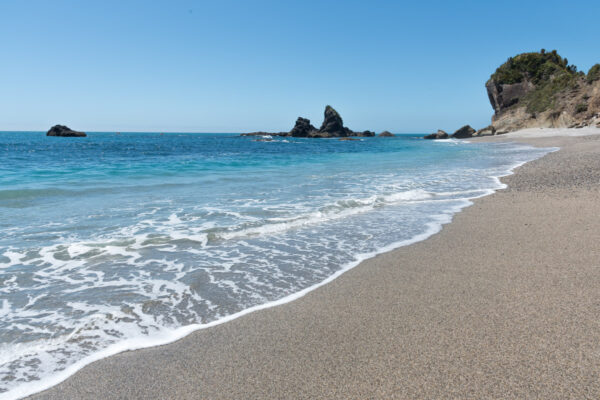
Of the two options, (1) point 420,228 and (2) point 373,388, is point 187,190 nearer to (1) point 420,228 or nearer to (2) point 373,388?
(1) point 420,228

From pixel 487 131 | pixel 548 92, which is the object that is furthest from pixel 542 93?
pixel 487 131

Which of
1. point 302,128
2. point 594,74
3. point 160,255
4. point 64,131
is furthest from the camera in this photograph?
point 302,128

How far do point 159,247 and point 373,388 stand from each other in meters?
4.74

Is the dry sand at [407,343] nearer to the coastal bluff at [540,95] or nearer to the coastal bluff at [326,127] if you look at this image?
the coastal bluff at [540,95]

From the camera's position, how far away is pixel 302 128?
11238 cm

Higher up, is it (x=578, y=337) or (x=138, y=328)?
(x=578, y=337)

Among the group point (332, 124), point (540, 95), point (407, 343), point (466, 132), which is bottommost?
Result: point (407, 343)

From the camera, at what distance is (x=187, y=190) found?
12.9 meters

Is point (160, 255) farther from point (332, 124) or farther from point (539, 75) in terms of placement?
point (332, 124)

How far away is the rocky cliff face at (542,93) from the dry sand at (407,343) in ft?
191

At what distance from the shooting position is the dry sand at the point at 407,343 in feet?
7.71

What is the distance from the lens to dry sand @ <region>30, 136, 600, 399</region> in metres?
2.35

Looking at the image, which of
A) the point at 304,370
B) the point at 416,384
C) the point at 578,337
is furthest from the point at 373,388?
the point at 578,337

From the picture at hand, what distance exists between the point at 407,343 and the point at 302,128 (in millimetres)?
112136
